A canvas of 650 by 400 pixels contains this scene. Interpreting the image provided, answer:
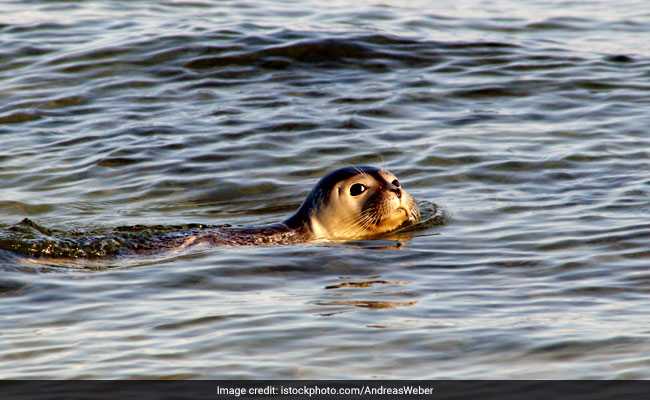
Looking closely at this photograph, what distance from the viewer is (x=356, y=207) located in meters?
10.1

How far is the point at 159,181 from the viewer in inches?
473

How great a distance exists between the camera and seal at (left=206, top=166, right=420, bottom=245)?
392 inches

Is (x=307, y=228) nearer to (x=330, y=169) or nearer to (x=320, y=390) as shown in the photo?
(x=330, y=169)

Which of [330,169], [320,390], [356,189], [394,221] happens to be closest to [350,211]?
[356,189]

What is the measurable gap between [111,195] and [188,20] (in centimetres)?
723

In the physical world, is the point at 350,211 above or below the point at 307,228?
above

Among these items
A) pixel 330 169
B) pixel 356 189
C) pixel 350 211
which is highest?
pixel 356 189

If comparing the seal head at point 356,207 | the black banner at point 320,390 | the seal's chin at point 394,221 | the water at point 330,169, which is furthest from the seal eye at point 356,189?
the black banner at point 320,390

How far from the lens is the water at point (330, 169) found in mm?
7152

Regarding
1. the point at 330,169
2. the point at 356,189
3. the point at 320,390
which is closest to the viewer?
the point at 320,390

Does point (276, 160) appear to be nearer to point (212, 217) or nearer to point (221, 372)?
point (212, 217)

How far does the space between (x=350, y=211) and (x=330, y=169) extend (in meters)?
2.06

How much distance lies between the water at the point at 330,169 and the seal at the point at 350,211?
9.6 inches

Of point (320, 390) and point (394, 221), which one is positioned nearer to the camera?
point (320, 390)
